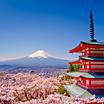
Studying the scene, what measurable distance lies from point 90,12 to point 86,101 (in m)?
10.1

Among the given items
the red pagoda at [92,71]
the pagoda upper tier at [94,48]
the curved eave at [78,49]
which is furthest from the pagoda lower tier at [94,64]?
the curved eave at [78,49]

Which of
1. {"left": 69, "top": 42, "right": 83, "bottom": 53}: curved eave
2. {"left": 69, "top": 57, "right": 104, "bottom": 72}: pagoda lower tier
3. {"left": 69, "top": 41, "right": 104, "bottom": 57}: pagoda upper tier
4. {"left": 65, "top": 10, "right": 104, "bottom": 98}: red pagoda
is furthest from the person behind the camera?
{"left": 69, "top": 42, "right": 83, "bottom": 53}: curved eave

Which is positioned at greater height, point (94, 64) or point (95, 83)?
point (94, 64)

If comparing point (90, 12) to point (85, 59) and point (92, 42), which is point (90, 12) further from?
point (85, 59)

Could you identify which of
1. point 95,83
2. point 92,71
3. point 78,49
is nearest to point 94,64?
point 92,71

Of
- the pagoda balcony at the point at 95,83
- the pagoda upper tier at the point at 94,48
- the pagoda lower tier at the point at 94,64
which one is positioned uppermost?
the pagoda upper tier at the point at 94,48

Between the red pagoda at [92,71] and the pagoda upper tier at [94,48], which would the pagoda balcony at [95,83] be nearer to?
the red pagoda at [92,71]

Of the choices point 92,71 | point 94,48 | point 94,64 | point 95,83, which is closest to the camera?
point 95,83

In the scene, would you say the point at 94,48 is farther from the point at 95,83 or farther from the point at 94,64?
the point at 95,83

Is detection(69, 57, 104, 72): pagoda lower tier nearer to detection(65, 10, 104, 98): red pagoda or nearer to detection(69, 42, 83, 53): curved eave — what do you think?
detection(65, 10, 104, 98): red pagoda

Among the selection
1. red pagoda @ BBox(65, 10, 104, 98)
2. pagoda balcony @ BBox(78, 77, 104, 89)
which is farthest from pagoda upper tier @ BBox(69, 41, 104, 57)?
pagoda balcony @ BBox(78, 77, 104, 89)

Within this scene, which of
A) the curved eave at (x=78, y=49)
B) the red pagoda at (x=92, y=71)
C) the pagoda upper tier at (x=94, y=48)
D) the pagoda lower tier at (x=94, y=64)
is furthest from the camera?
the curved eave at (x=78, y=49)

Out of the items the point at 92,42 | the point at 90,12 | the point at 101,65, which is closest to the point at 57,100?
the point at 101,65

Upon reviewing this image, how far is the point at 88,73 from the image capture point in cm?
2345
